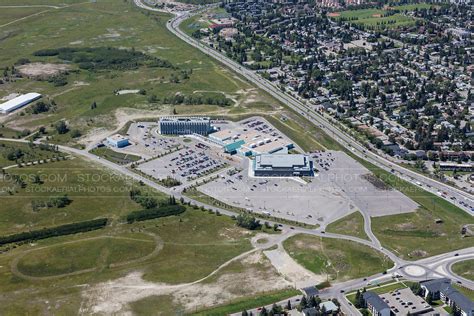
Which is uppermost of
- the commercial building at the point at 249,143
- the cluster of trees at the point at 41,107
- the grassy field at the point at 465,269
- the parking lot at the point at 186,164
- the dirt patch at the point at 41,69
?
the dirt patch at the point at 41,69

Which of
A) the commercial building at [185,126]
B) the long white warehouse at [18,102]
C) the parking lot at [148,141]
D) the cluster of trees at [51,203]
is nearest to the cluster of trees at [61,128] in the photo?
the parking lot at [148,141]

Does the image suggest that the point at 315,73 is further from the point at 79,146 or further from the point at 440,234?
the point at 440,234

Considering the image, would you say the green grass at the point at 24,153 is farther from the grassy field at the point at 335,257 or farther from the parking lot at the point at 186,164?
the grassy field at the point at 335,257

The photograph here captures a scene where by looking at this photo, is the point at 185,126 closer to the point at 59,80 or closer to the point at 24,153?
the point at 24,153

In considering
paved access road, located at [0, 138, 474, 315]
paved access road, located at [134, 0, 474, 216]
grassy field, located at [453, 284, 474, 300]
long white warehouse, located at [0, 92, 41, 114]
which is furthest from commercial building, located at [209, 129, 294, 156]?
long white warehouse, located at [0, 92, 41, 114]

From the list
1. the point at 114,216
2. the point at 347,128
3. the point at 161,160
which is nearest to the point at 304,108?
the point at 347,128

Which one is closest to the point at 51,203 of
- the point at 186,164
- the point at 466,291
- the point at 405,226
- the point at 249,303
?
the point at 186,164
